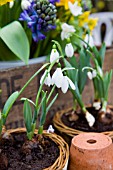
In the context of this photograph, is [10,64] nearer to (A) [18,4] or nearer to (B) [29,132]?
(A) [18,4]

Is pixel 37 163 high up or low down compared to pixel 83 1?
down

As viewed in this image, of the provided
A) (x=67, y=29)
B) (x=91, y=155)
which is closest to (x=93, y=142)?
(x=91, y=155)

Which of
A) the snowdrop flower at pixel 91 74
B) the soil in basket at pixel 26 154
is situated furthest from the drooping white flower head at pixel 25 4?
the soil in basket at pixel 26 154

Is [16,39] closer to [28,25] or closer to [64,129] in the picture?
[28,25]

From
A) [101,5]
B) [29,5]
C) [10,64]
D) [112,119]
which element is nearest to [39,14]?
[29,5]

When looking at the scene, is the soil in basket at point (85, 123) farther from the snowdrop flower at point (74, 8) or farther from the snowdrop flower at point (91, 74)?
the snowdrop flower at point (74, 8)

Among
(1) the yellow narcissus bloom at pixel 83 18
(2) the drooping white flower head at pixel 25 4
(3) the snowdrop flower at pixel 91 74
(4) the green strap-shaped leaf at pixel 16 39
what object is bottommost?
(3) the snowdrop flower at pixel 91 74
